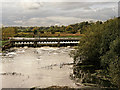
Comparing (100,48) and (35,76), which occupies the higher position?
(100,48)

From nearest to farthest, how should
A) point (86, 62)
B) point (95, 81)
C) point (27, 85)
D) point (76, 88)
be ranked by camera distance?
1. point (76, 88)
2. point (27, 85)
3. point (95, 81)
4. point (86, 62)

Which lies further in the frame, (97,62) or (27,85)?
(97,62)

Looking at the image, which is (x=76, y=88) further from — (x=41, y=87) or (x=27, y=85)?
(x=27, y=85)

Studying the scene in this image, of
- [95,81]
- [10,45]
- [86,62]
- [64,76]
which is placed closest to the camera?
[95,81]

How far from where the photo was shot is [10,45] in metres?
41.0

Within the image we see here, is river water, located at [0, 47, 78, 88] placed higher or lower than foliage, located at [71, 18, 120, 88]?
lower

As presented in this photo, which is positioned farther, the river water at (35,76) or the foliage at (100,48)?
the foliage at (100,48)

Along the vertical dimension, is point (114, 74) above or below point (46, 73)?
above

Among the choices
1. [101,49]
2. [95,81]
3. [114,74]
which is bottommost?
[95,81]

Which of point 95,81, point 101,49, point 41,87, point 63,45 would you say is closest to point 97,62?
point 101,49

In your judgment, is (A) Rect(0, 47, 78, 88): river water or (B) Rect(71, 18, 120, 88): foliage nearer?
(A) Rect(0, 47, 78, 88): river water

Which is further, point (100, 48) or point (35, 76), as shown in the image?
point (100, 48)

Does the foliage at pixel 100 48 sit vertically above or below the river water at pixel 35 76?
above

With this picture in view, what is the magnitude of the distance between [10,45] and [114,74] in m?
32.9
